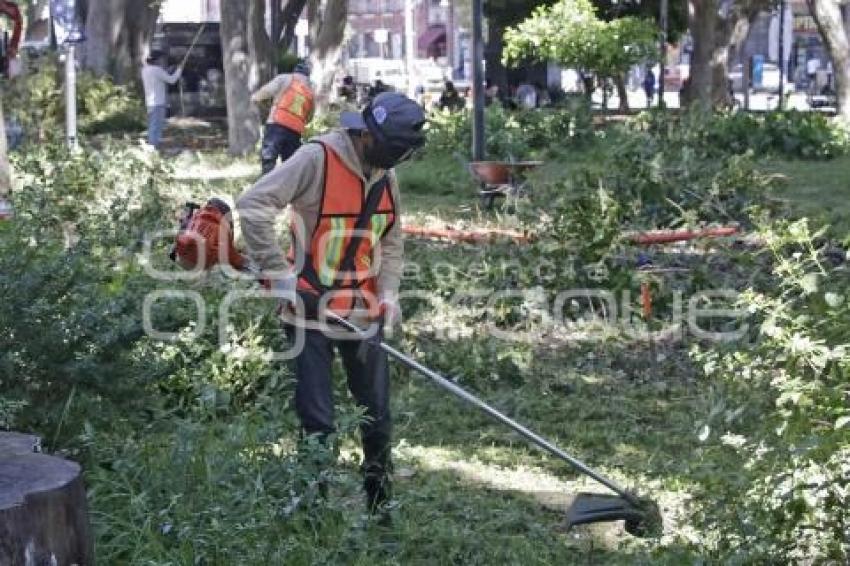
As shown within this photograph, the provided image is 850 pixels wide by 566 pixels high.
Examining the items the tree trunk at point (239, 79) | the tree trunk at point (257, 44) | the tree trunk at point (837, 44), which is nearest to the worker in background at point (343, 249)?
the tree trunk at point (239, 79)

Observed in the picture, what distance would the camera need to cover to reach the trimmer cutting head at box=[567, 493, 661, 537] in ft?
19.7

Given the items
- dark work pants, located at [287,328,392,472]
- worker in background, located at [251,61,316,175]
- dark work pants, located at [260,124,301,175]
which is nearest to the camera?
dark work pants, located at [287,328,392,472]

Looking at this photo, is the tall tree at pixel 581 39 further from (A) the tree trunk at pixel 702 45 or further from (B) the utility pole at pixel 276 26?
(B) the utility pole at pixel 276 26

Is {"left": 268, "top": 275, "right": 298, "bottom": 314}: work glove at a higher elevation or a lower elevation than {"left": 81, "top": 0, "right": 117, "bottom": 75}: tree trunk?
lower

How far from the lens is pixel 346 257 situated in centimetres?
594

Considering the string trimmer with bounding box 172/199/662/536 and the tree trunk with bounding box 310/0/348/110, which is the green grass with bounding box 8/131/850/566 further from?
the tree trunk with bounding box 310/0/348/110

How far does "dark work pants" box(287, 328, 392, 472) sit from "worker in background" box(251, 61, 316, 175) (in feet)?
29.7

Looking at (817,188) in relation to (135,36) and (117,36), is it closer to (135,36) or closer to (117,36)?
(117,36)

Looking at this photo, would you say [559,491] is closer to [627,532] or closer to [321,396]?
[627,532]

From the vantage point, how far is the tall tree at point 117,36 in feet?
108

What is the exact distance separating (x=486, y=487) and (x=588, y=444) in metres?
0.86

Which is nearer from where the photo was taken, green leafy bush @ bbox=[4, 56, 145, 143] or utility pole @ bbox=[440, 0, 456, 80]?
green leafy bush @ bbox=[4, 56, 145, 143]

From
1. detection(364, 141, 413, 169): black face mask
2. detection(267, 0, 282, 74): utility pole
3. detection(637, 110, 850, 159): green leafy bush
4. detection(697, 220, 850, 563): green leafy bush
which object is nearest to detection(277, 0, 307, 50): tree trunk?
detection(267, 0, 282, 74): utility pole

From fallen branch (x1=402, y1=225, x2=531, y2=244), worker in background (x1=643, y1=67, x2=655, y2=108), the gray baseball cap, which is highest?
the gray baseball cap
